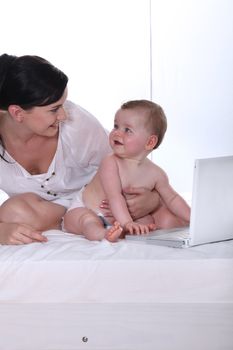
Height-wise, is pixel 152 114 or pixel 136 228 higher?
pixel 152 114

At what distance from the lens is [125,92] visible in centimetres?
461

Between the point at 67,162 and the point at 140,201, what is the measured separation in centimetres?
32

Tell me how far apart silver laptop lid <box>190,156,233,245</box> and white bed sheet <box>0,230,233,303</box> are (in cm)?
9

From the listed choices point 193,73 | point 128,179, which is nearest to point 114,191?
point 128,179

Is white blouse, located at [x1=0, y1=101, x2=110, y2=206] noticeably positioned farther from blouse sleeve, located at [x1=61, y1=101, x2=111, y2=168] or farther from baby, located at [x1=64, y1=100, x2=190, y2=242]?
baby, located at [x1=64, y1=100, x2=190, y2=242]

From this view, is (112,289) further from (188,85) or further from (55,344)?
(188,85)

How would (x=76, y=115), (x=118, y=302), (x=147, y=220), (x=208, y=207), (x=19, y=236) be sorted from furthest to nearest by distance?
(x=76, y=115)
(x=147, y=220)
(x=19, y=236)
(x=208, y=207)
(x=118, y=302)

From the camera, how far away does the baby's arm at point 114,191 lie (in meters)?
2.10

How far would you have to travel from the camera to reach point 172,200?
2.27 meters

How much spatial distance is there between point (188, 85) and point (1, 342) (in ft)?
10.2

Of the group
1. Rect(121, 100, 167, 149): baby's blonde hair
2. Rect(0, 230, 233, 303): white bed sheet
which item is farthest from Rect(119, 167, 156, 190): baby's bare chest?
Rect(0, 230, 233, 303): white bed sheet

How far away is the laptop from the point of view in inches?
70.1

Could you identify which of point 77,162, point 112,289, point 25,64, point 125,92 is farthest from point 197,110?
point 112,289

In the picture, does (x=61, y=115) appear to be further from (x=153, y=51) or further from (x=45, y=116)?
(x=153, y=51)
